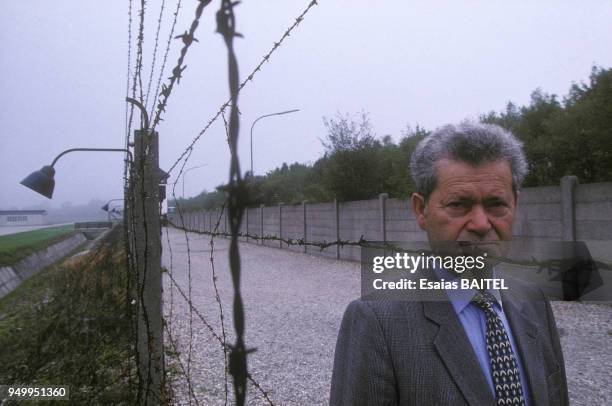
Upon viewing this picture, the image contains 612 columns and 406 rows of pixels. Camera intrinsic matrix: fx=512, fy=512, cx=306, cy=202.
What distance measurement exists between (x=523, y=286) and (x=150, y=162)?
6.12 ft

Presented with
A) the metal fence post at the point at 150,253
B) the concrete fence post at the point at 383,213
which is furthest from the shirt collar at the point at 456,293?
the concrete fence post at the point at 383,213

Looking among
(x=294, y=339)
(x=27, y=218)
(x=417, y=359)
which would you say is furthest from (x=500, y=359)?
(x=27, y=218)

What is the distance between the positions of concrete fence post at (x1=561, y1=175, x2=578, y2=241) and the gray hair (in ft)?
21.3

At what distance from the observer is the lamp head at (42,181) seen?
4969 millimetres

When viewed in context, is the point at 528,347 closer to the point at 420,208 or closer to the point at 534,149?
the point at 420,208

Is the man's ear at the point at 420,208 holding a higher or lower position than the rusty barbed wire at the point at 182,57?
→ lower

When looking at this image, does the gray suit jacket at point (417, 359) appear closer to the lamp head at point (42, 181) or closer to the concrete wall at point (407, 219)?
the concrete wall at point (407, 219)

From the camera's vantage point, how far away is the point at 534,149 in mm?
10383

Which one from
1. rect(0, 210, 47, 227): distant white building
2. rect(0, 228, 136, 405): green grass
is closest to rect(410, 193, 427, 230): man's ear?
rect(0, 228, 136, 405): green grass

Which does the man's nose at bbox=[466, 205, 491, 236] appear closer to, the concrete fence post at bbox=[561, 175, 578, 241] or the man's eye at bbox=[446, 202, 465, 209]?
the man's eye at bbox=[446, 202, 465, 209]

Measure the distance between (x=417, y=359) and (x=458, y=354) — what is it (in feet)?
0.30

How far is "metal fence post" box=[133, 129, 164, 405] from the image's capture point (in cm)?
252

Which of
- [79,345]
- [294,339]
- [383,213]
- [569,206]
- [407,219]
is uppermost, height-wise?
[569,206]

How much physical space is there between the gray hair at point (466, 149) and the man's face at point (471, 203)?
19 mm
